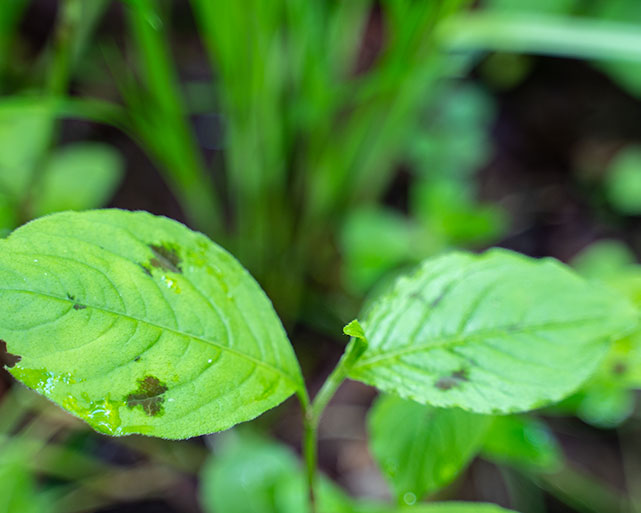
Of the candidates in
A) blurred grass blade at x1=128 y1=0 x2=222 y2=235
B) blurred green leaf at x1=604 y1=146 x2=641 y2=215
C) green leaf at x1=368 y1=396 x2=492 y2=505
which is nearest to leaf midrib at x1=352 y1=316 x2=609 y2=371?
green leaf at x1=368 y1=396 x2=492 y2=505

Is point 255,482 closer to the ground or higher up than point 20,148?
closer to the ground

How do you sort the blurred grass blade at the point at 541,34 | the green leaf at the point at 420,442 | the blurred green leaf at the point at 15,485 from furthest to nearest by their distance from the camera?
1. the blurred grass blade at the point at 541,34
2. the blurred green leaf at the point at 15,485
3. the green leaf at the point at 420,442

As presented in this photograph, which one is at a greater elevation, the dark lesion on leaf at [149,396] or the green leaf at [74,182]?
the dark lesion on leaf at [149,396]


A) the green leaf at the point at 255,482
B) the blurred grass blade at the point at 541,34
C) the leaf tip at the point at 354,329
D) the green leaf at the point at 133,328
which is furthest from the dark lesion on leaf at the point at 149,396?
the blurred grass blade at the point at 541,34

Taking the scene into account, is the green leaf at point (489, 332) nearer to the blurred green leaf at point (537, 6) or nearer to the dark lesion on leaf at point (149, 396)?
the dark lesion on leaf at point (149, 396)

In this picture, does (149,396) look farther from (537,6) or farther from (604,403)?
(537,6)

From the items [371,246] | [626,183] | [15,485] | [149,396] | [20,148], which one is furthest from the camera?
[626,183]

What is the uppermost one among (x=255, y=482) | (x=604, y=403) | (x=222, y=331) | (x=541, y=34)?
(x=541, y=34)

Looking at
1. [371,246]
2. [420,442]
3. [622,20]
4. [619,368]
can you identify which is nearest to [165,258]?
[420,442]
